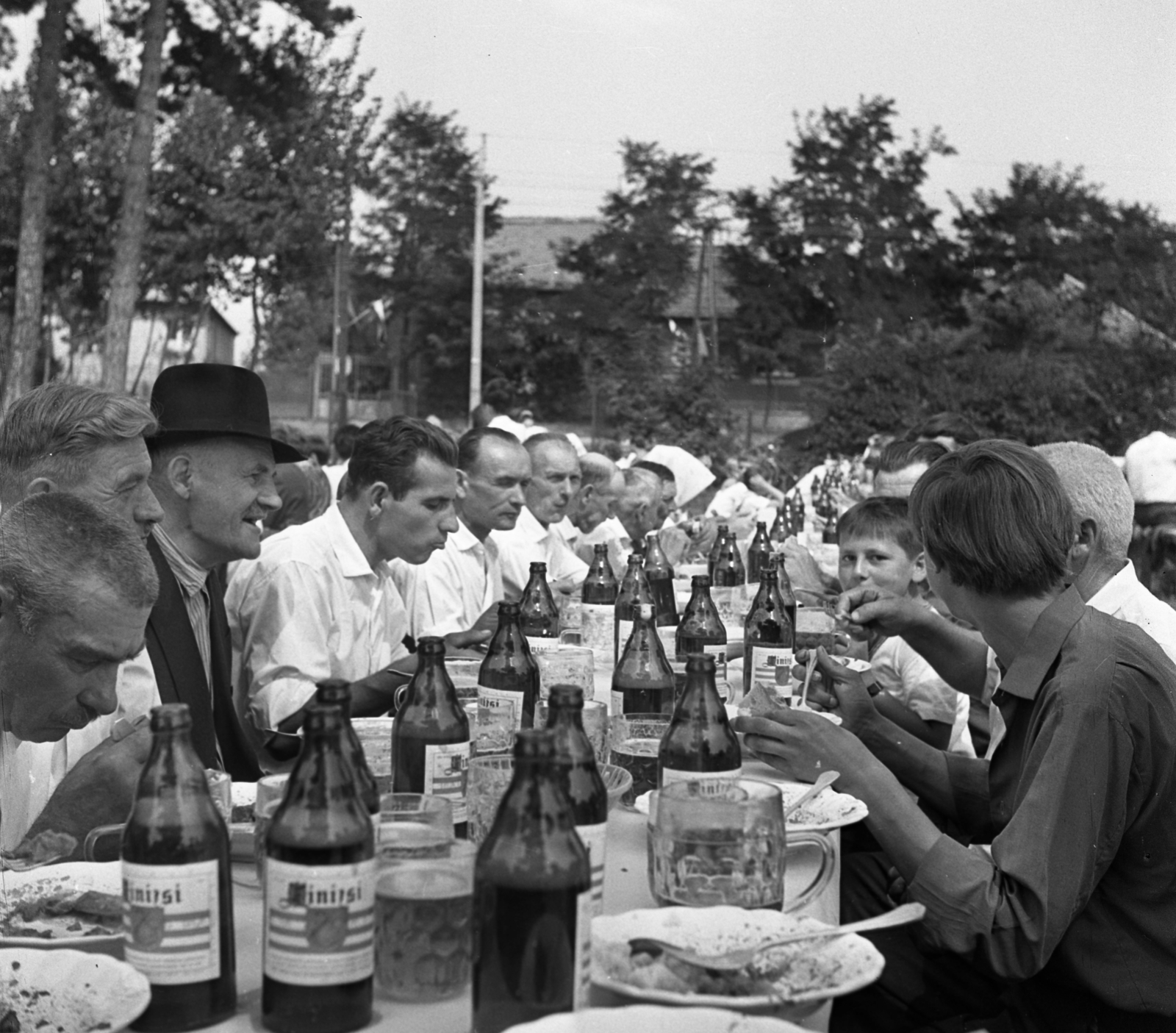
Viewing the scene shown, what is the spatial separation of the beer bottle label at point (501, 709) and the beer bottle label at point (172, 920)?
1.01 meters

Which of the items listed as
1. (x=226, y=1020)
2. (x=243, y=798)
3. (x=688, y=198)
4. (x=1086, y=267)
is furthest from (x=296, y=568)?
(x=1086, y=267)

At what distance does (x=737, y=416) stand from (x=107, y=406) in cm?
2729

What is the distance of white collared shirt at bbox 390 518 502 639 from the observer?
5648mm

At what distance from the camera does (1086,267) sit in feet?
90.3

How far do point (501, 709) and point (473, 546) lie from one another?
12.1 feet

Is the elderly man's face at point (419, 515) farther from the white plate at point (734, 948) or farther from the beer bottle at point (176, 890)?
the beer bottle at point (176, 890)

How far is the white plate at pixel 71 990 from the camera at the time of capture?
4.39ft

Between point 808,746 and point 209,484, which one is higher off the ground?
point 209,484

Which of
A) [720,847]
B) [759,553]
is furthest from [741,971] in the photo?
[759,553]

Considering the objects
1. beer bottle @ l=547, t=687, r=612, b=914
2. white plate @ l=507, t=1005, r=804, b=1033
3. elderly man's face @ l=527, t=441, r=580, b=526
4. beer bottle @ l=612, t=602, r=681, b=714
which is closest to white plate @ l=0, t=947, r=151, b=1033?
white plate @ l=507, t=1005, r=804, b=1033

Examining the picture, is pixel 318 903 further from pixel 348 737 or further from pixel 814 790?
pixel 814 790

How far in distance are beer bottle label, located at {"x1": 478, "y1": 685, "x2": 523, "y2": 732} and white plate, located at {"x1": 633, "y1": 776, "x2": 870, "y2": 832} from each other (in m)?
0.26

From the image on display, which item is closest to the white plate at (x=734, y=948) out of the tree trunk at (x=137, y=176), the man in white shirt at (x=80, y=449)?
the man in white shirt at (x=80, y=449)

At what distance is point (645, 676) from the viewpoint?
3.04 metres
